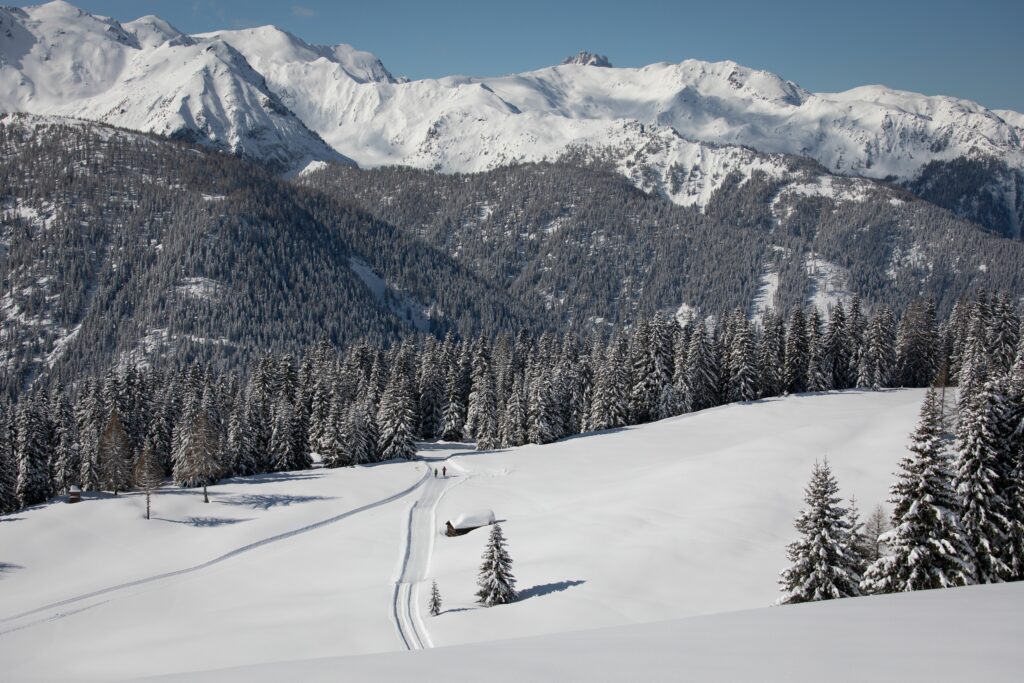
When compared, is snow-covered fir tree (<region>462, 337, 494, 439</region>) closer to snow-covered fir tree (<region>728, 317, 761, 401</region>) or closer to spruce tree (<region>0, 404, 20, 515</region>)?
snow-covered fir tree (<region>728, 317, 761, 401</region>)

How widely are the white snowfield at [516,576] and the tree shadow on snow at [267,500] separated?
0.28m

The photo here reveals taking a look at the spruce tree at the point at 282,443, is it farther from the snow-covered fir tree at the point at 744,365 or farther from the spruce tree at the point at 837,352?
the spruce tree at the point at 837,352

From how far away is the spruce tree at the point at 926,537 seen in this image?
26.3m

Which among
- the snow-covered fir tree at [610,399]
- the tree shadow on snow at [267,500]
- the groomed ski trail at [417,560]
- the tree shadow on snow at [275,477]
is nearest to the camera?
the groomed ski trail at [417,560]

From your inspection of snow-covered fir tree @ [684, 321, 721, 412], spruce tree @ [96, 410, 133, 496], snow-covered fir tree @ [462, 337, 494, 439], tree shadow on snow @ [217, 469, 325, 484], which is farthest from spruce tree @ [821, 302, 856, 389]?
spruce tree @ [96, 410, 133, 496]

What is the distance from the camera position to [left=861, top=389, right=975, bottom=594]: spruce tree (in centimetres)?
2627

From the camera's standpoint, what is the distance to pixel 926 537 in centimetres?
2677

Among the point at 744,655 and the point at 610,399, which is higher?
the point at 610,399

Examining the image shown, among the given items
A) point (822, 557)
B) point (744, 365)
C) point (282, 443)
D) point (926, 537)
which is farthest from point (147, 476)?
point (744, 365)

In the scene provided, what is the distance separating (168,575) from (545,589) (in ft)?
88.1

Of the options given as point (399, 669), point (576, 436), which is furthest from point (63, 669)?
point (576, 436)

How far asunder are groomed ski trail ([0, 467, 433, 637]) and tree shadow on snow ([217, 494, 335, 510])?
5070 mm

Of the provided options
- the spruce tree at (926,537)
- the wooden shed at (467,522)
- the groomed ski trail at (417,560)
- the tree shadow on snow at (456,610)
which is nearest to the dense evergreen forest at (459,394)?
the groomed ski trail at (417,560)

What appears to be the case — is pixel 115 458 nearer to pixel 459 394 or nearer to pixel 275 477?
pixel 275 477
